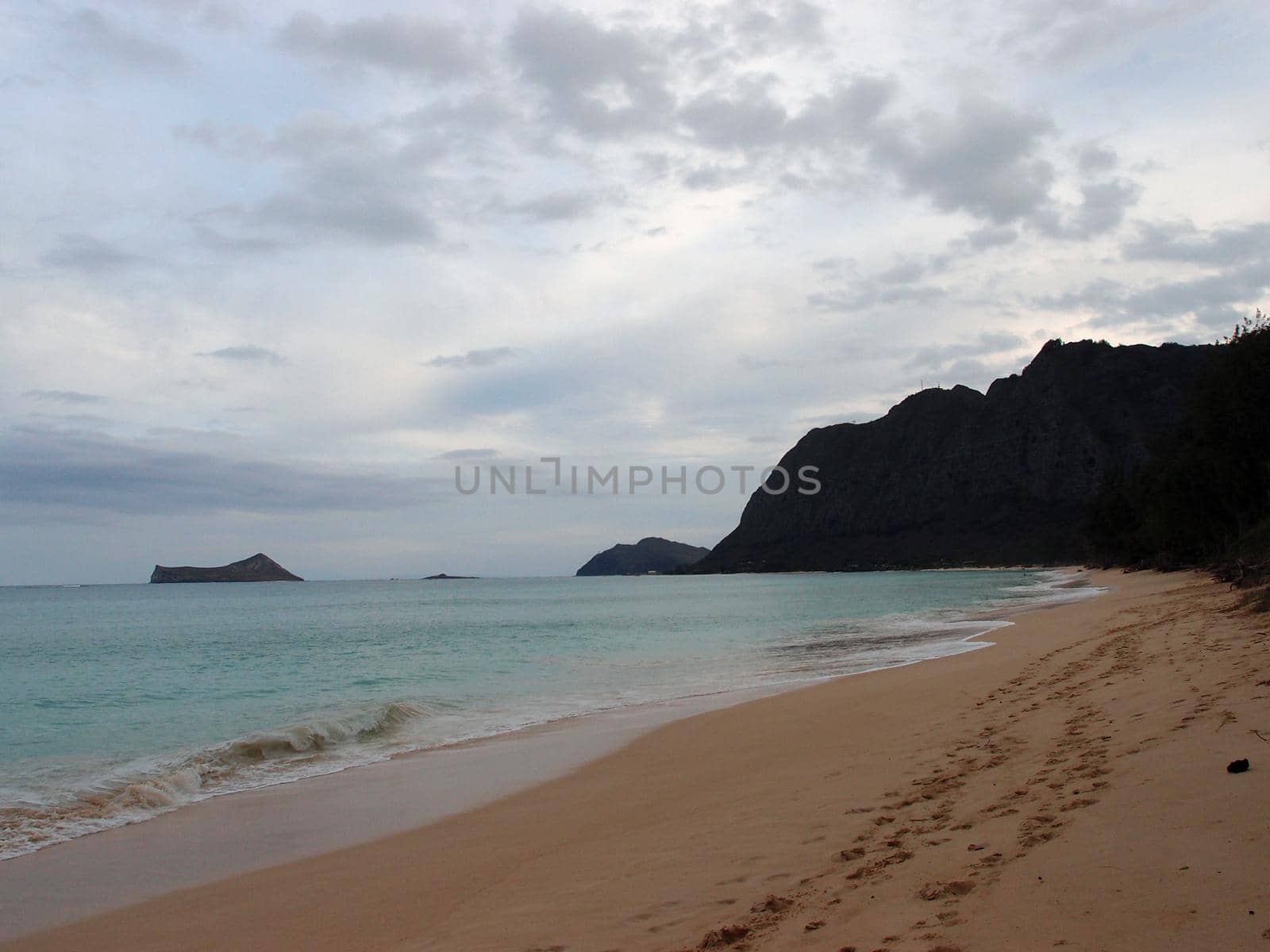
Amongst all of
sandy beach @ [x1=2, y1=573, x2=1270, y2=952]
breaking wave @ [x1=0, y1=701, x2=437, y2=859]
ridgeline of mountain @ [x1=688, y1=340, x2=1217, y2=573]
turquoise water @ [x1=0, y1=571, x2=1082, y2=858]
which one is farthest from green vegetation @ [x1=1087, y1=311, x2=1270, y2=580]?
ridgeline of mountain @ [x1=688, y1=340, x2=1217, y2=573]

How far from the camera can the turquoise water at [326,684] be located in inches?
456

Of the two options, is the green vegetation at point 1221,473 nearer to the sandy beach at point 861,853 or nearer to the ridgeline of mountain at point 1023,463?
the sandy beach at point 861,853

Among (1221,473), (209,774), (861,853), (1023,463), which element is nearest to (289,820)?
(209,774)

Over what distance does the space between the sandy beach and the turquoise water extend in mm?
2823

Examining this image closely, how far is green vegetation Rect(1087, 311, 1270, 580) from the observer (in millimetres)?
31516

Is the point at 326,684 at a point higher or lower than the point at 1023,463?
lower

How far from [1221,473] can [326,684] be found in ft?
121

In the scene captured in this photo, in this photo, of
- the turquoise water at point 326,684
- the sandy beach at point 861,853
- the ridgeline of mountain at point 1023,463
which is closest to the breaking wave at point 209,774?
the turquoise water at point 326,684

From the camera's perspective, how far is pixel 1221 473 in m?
36.2

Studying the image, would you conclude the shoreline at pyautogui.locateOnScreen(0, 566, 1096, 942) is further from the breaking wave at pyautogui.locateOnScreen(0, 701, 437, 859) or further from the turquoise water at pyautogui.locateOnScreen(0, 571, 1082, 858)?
the turquoise water at pyautogui.locateOnScreen(0, 571, 1082, 858)

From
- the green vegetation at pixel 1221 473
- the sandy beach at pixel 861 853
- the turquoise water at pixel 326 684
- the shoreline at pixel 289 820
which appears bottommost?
the turquoise water at pixel 326 684

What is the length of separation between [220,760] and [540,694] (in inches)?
305

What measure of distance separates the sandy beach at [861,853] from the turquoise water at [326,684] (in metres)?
2.82

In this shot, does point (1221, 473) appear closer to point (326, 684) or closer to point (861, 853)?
point (326, 684)
